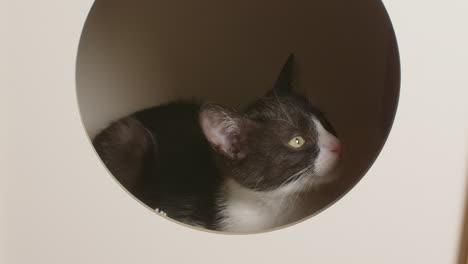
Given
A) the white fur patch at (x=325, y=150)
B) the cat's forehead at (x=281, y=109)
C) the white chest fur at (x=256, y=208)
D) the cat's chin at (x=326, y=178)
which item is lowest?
the white chest fur at (x=256, y=208)

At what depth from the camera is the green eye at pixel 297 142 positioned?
0.70 meters

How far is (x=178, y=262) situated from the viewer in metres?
0.73

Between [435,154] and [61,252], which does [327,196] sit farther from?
[61,252]

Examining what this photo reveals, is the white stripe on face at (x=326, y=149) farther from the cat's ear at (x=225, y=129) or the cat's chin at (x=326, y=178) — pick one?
the cat's ear at (x=225, y=129)

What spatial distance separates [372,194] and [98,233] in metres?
0.45

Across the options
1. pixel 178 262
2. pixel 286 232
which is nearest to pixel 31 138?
pixel 178 262

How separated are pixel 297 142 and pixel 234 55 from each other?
17 centimetres

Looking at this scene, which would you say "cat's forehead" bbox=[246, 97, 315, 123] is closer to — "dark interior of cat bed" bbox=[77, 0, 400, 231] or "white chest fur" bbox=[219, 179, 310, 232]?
"dark interior of cat bed" bbox=[77, 0, 400, 231]

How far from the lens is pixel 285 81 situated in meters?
0.69

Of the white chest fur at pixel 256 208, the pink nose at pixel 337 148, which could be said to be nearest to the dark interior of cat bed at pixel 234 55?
the pink nose at pixel 337 148

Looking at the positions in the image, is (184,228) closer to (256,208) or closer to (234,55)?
(256,208)

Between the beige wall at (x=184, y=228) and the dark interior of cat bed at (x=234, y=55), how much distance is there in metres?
0.02

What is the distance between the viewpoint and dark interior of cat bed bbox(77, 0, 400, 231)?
0.66m

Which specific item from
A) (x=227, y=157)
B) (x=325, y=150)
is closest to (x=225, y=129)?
(x=227, y=157)
